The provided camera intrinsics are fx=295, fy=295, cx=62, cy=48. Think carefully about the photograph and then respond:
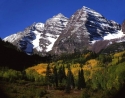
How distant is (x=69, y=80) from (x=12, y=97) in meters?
74.0

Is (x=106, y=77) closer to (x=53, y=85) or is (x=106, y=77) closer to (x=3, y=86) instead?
(x=53, y=85)

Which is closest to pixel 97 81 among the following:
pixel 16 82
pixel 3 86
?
pixel 16 82

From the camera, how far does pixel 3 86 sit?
15850 cm

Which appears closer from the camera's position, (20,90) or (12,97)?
(12,97)

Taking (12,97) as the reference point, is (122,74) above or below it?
above

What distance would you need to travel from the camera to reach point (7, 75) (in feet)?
624

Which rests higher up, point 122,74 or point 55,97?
point 122,74

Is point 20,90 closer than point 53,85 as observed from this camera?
Yes

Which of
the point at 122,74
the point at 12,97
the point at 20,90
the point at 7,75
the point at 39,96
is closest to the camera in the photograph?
the point at 12,97

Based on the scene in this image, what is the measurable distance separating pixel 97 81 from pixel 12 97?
82699 mm

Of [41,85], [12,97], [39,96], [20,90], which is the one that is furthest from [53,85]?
[12,97]

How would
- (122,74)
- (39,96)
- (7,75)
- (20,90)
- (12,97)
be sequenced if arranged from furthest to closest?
(7,75) < (122,74) < (20,90) < (39,96) < (12,97)

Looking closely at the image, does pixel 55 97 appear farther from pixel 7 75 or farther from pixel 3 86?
pixel 7 75

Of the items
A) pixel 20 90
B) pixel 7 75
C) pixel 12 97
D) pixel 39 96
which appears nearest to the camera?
pixel 12 97
